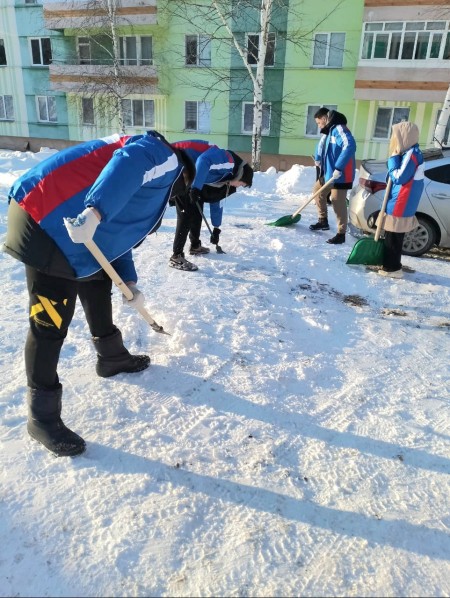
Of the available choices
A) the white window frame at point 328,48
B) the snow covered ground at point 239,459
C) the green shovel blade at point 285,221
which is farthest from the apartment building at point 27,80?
the snow covered ground at point 239,459

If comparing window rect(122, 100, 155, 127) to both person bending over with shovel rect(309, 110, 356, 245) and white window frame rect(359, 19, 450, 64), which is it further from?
person bending over with shovel rect(309, 110, 356, 245)

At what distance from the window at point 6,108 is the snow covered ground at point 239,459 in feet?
71.2

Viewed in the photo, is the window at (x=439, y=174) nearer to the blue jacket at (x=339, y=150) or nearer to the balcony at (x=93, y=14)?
the blue jacket at (x=339, y=150)

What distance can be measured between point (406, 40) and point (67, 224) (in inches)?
704

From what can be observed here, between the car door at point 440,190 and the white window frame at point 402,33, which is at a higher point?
the white window frame at point 402,33

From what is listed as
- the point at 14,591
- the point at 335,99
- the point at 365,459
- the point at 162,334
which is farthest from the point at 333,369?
the point at 335,99

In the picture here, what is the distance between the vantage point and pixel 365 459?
2.41 m

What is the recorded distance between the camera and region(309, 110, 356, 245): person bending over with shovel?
20.5 feet

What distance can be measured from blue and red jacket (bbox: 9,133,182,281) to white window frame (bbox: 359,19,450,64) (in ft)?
55.4

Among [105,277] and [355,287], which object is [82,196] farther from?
[355,287]

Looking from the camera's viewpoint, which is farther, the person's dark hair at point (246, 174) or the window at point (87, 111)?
the window at point (87, 111)

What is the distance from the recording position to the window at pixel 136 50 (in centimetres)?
1912

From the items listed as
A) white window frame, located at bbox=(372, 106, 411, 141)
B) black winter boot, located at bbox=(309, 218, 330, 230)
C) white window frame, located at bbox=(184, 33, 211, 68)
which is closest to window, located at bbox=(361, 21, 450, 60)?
white window frame, located at bbox=(372, 106, 411, 141)

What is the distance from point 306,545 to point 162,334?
1964mm
